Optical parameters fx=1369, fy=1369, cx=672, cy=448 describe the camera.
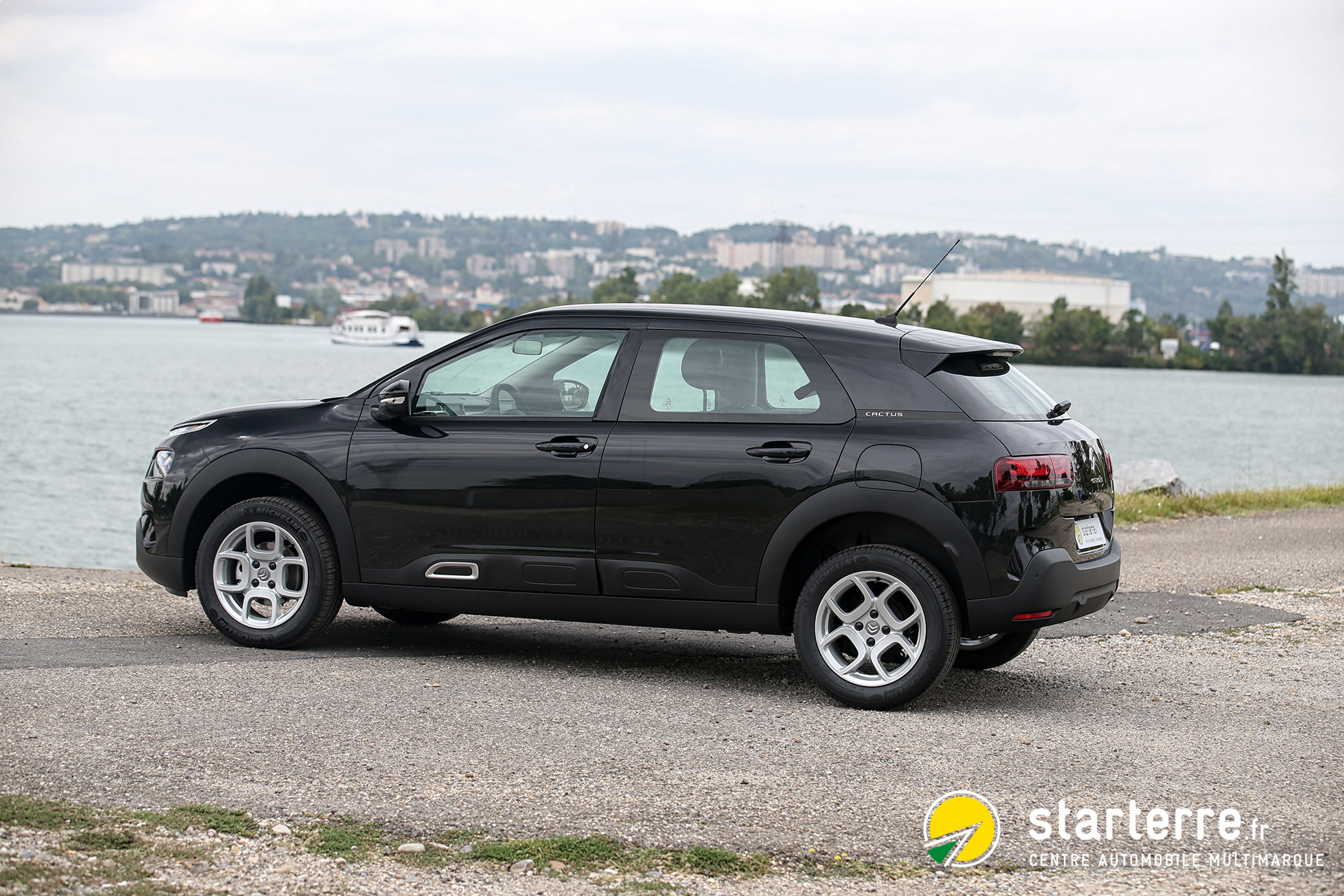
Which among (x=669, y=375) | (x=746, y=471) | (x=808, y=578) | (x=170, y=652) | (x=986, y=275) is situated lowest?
(x=170, y=652)

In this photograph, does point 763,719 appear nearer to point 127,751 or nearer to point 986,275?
point 127,751

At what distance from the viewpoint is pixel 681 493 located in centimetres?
612

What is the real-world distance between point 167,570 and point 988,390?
4.20 m

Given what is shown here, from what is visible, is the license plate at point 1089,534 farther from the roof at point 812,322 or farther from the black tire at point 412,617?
the black tire at point 412,617

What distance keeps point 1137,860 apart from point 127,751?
11.2 ft

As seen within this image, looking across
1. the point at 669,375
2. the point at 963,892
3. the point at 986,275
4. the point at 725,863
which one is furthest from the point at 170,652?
the point at 986,275

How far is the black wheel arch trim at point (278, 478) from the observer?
22.0 feet

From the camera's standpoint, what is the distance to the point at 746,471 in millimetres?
6043

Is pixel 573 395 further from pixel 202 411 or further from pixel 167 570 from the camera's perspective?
pixel 202 411

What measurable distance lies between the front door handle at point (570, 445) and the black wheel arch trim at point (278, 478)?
1.12m

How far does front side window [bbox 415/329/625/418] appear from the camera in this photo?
6.48 metres

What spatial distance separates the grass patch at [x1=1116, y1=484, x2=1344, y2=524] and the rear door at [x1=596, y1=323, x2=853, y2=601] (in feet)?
27.2

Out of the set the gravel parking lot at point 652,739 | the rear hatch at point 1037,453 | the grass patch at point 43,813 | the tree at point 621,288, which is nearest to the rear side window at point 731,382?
the rear hatch at point 1037,453

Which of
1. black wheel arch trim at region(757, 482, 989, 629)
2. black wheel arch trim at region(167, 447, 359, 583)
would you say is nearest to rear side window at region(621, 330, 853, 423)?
black wheel arch trim at region(757, 482, 989, 629)
